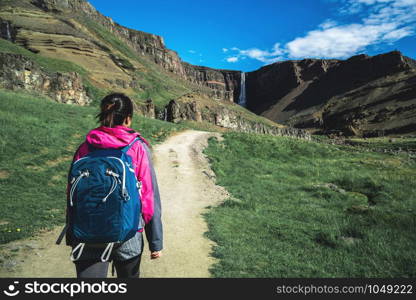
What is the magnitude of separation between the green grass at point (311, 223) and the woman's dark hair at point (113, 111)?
3.82 meters

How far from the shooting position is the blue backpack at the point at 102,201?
250 centimetres

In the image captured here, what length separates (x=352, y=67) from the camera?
199375mm

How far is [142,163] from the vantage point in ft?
9.52

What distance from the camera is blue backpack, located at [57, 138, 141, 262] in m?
2.50

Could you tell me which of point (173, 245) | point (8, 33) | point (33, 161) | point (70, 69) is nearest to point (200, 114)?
point (70, 69)

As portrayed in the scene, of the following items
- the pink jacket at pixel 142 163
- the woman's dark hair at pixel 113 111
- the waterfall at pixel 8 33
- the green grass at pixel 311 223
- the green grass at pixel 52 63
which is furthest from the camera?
the waterfall at pixel 8 33

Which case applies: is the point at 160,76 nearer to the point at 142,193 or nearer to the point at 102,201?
the point at 142,193

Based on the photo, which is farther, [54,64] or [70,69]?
[70,69]

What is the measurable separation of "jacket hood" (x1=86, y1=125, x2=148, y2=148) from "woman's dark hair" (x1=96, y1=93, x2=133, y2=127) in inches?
5.8

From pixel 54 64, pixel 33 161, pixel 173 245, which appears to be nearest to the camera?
pixel 173 245

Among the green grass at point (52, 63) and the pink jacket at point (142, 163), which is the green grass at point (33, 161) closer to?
the pink jacket at point (142, 163)

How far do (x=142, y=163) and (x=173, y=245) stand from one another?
14.6 ft

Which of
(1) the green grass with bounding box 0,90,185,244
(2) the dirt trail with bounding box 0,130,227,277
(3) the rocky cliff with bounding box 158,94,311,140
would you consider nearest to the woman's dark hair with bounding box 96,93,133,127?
(1) the green grass with bounding box 0,90,185,244

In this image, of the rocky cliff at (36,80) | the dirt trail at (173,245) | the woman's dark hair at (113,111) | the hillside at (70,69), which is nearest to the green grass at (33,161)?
the dirt trail at (173,245)
